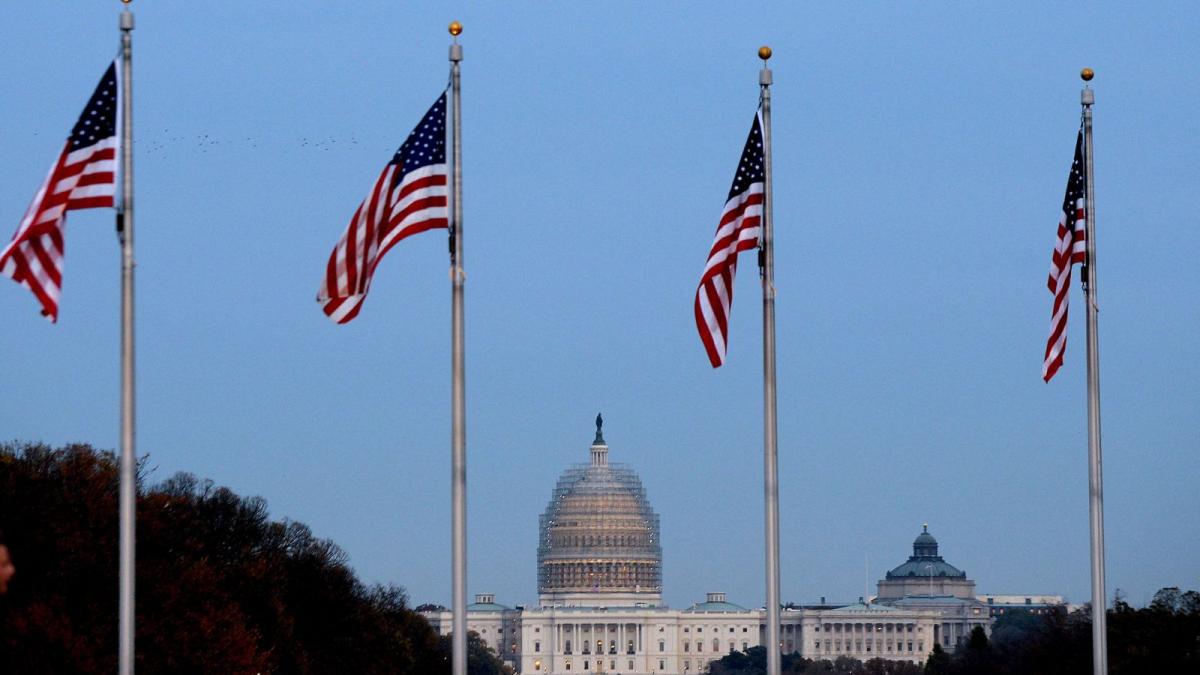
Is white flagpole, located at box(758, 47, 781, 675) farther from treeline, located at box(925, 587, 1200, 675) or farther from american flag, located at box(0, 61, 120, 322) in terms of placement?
treeline, located at box(925, 587, 1200, 675)

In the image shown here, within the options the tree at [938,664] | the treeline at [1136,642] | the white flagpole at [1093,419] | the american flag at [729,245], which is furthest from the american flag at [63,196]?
the tree at [938,664]

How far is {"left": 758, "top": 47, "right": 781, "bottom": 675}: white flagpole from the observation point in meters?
44.4

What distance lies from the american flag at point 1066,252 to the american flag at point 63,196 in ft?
52.3

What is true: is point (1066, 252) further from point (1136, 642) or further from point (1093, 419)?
point (1136, 642)

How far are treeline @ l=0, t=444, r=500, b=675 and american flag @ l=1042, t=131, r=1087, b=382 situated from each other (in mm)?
28253

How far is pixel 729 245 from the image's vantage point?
42.6 meters

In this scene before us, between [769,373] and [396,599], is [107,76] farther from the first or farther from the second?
[396,599]

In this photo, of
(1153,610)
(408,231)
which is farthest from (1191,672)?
(408,231)

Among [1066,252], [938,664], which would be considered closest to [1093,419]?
[1066,252]

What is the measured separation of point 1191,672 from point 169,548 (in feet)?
102

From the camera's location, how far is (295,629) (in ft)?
313

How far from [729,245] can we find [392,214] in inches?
209

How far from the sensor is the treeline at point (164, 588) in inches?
2702

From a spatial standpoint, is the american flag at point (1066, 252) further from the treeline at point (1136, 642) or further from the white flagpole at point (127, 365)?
the treeline at point (1136, 642)
